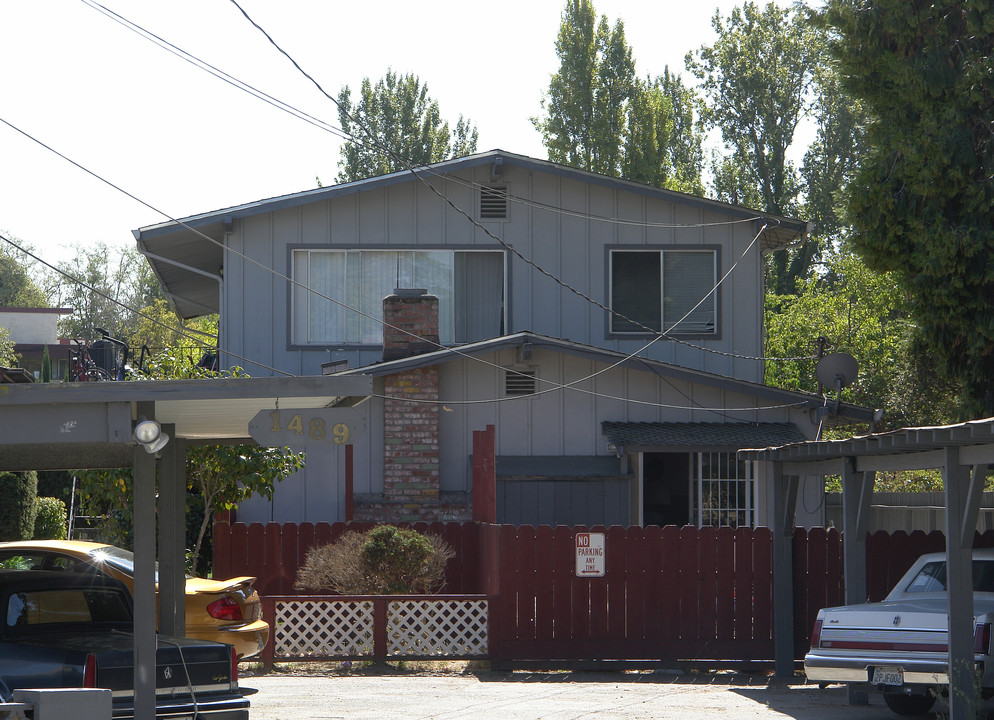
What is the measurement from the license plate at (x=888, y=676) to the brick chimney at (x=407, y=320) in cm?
960

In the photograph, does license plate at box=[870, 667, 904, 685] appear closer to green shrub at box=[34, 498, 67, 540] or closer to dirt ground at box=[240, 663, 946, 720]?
dirt ground at box=[240, 663, 946, 720]

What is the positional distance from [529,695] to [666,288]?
10132mm

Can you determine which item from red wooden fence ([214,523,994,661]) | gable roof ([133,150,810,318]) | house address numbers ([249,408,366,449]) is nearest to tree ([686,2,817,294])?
gable roof ([133,150,810,318])

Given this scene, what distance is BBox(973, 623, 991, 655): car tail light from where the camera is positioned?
391 inches

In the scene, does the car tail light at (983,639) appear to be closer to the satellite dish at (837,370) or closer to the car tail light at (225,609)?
the satellite dish at (837,370)

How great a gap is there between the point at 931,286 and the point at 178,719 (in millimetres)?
11497

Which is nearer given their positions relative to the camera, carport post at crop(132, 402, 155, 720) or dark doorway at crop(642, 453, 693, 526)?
carport post at crop(132, 402, 155, 720)

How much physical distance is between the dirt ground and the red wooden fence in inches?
14.7

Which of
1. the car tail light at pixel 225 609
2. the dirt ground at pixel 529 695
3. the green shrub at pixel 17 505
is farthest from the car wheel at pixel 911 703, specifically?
the green shrub at pixel 17 505

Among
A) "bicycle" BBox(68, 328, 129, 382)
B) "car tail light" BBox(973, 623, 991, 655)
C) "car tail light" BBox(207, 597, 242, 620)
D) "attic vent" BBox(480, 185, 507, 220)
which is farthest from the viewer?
"bicycle" BBox(68, 328, 129, 382)

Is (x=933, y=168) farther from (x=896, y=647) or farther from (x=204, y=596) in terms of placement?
(x=204, y=596)

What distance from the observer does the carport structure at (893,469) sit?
9.57 m

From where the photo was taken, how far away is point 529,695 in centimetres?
1241

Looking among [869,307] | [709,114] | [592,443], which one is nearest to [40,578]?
[592,443]
